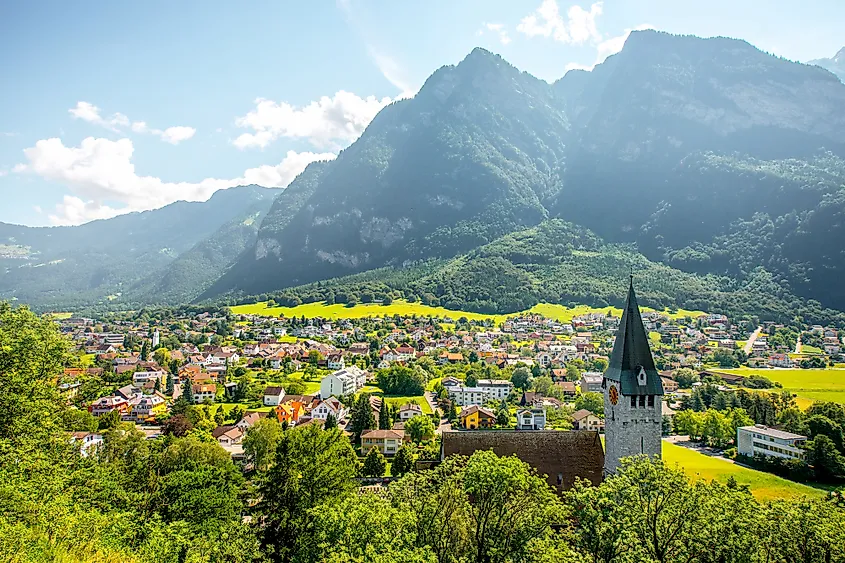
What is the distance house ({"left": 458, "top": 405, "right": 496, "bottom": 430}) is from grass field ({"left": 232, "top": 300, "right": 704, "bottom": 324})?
292 ft

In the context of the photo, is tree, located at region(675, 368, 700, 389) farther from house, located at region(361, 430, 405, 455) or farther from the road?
house, located at region(361, 430, 405, 455)

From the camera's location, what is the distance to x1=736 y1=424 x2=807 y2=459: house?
159 feet

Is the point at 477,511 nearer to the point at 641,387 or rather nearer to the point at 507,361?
the point at 641,387

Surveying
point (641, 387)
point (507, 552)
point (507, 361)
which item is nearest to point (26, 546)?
point (507, 552)

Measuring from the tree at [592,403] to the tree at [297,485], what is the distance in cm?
4566

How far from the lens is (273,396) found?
73.7 m

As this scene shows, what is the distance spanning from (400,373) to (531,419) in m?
25.9

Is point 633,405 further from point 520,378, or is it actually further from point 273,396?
point 520,378

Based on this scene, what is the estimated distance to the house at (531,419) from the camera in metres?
63.5

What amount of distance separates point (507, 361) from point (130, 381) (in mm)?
65781

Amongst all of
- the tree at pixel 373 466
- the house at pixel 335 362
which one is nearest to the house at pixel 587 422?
the tree at pixel 373 466

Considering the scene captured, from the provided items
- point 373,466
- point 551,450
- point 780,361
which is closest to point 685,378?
point 780,361

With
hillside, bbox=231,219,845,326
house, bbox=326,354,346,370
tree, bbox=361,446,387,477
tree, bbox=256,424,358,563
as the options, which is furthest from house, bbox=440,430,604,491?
hillside, bbox=231,219,845,326

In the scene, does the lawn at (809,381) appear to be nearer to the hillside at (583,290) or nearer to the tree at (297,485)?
the hillside at (583,290)
